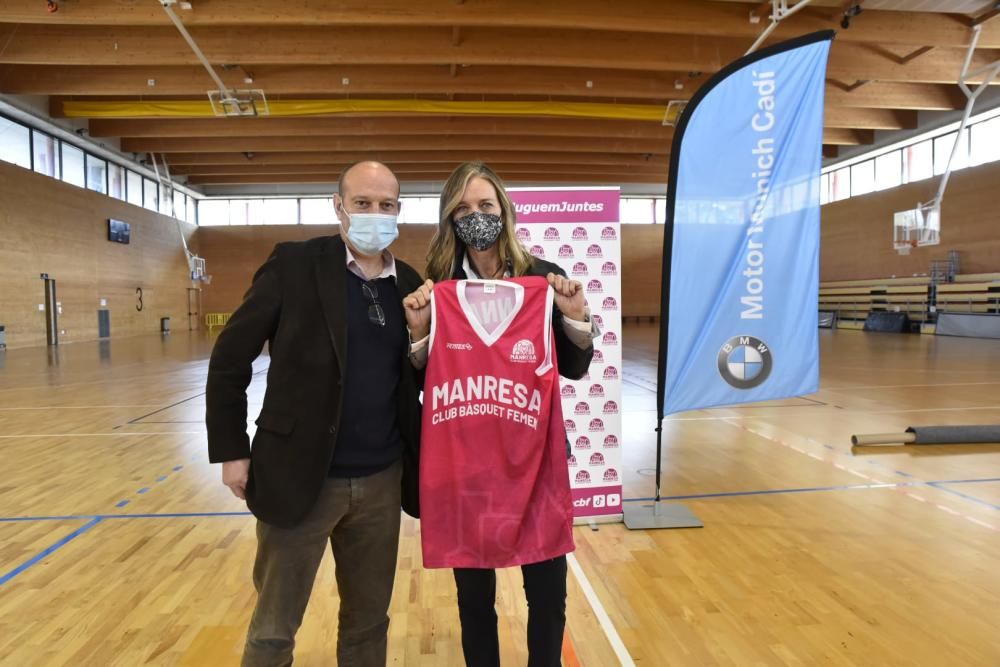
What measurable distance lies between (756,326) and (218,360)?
2.83 m

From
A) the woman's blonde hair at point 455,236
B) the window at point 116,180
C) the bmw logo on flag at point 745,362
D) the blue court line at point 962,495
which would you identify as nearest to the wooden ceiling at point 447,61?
the window at point 116,180

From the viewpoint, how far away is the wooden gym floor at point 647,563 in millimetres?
2371

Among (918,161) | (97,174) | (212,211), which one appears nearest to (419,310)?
(97,174)

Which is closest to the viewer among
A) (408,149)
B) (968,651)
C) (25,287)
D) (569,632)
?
(968,651)

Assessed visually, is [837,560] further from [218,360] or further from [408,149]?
[408,149]

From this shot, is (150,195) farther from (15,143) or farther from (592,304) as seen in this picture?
(592,304)

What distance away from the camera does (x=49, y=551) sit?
330 cm

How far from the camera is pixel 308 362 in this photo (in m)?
1.54

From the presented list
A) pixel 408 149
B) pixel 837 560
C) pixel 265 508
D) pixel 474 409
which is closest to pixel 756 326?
pixel 837 560

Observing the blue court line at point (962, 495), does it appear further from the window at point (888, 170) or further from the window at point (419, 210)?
the window at point (419, 210)

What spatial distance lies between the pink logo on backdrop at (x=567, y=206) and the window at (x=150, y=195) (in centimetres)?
2353

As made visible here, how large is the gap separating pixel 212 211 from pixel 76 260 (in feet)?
30.3

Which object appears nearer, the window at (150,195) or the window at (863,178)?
the window at (863,178)

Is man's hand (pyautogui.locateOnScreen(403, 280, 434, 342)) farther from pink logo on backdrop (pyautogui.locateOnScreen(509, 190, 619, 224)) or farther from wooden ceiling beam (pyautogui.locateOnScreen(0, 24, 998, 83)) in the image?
wooden ceiling beam (pyautogui.locateOnScreen(0, 24, 998, 83))
